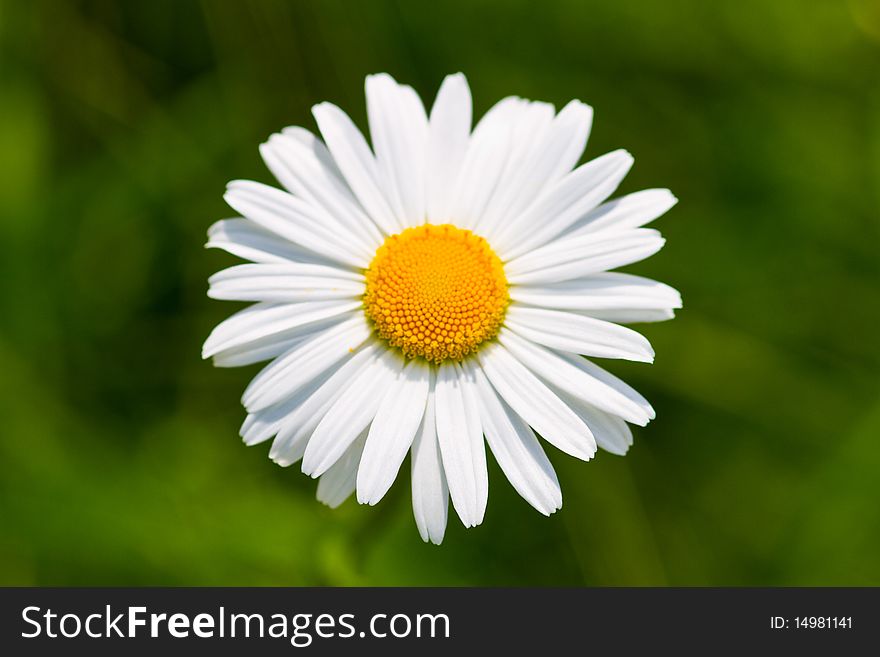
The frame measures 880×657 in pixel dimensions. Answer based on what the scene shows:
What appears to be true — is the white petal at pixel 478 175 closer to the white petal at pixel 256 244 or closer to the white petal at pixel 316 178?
→ the white petal at pixel 316 178

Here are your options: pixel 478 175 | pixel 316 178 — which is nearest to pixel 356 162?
pixel 316 178

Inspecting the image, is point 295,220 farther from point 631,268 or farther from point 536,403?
point 631,268

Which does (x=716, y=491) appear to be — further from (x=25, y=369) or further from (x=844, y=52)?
(x=25, y=369)

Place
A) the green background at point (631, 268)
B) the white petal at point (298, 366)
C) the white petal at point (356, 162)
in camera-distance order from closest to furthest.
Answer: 1. the white petal at point (298, 366)
2. the white petal at point (356, 162)
3. the green background at point (631, 268)

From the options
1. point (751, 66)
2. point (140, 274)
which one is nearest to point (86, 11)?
point (140, 274)

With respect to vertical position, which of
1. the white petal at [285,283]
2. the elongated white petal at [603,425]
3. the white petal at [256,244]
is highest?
the white petal at [256,244]

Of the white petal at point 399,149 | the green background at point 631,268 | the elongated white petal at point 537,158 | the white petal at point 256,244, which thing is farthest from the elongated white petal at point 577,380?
the green background at point 631,268

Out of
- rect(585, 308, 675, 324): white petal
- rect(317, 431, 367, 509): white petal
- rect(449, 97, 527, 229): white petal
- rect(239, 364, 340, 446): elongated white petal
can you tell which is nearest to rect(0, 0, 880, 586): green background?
rect(317, 431, 367, 509): white petal
